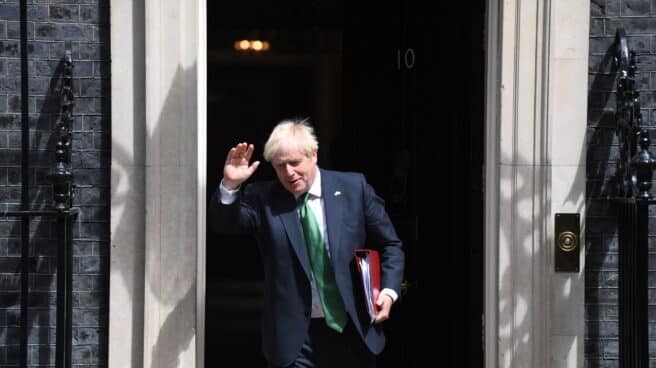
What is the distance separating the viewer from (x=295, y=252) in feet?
14.5

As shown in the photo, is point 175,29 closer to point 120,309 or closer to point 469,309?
point 120,309

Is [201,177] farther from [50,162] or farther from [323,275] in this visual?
[323,275]

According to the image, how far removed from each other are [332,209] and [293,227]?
0.18m

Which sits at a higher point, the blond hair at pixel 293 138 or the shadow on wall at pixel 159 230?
the blond hair at pixel 293 138

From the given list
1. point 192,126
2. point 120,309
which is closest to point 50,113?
point 192,126

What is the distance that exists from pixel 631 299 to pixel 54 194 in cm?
264

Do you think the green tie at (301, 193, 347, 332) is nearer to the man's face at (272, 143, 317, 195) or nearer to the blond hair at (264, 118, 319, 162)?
the man's face at (272, 143, 317, 195)

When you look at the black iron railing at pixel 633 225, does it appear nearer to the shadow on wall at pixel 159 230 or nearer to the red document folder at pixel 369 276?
the red document folder at pixel 369 276

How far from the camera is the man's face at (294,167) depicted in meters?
4.34

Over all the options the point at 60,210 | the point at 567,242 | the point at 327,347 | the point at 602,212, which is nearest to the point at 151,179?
the point at 60,210

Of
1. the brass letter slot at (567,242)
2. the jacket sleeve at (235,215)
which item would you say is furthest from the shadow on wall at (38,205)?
the brass letter slot at (567,242)

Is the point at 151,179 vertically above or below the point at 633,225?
above

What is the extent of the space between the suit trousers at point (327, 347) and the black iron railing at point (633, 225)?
4.24 ft

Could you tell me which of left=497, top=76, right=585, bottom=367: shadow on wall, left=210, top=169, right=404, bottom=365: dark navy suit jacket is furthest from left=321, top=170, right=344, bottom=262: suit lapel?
left=497, top=76, right=585, bottom=367: shadow on wall
